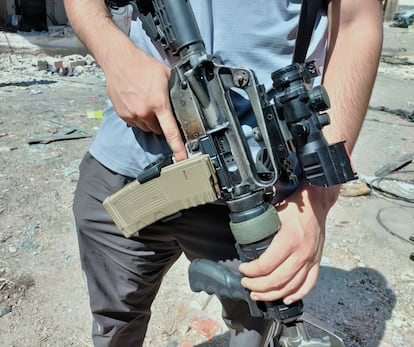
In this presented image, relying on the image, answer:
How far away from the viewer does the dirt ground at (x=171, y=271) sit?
2.01 metres

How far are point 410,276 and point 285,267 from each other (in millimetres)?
2012

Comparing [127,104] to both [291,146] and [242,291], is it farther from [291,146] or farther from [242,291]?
[242,291]

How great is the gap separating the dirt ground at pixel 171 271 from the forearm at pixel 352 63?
4.56 ft

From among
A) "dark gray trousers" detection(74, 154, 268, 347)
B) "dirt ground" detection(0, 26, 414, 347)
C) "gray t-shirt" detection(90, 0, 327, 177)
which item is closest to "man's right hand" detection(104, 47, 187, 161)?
"gray t-shirt" detection(90, 0, 327, 177)

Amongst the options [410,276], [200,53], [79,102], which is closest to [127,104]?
[200,53]

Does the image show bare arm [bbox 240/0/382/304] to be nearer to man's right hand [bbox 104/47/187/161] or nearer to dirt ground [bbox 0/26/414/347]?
man's right hand [bbox 104/47/187/161]

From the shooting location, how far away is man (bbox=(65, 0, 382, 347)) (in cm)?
81

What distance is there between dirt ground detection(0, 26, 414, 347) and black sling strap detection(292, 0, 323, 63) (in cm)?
149

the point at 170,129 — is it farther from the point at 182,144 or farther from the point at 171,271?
the point at 171,271

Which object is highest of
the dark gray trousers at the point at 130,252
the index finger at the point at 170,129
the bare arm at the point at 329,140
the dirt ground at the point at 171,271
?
the index finger at the point at 170,129

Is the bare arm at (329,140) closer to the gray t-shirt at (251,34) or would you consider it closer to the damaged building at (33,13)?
the gray t-shirt at (251,34)

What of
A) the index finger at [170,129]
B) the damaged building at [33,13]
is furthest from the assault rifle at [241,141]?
the damaged building at [33,13]

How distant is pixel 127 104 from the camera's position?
0.83 m

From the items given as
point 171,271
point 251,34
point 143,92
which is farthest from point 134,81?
point 171,271
